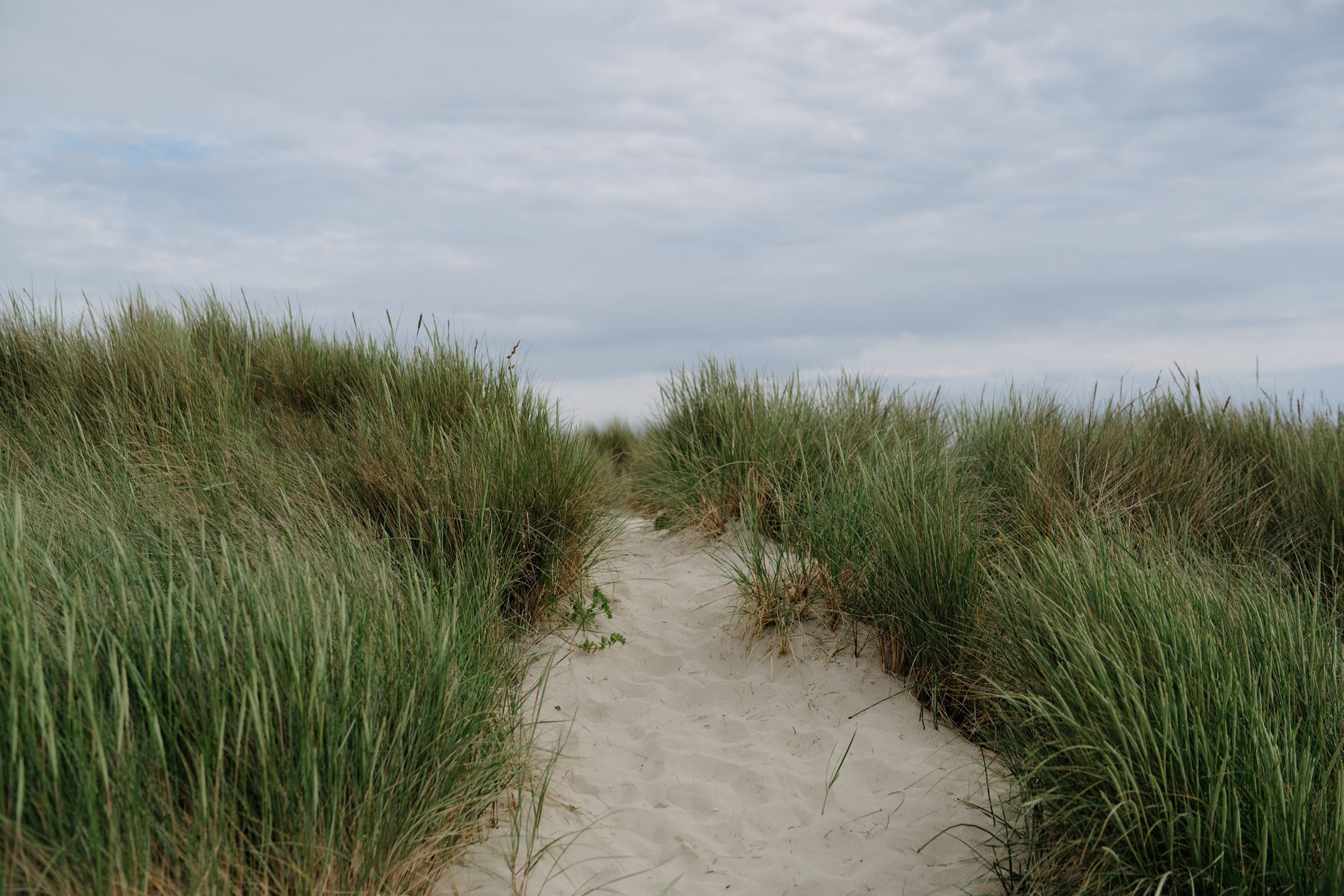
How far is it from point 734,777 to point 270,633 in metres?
2.09

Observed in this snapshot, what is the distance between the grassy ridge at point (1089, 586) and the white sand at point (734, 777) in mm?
260

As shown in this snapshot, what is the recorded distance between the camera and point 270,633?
7.38 feet

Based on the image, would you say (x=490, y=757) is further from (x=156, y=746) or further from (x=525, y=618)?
(x=525, y=618)

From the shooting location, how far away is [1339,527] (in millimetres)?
4988

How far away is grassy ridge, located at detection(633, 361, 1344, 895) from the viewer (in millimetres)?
2264

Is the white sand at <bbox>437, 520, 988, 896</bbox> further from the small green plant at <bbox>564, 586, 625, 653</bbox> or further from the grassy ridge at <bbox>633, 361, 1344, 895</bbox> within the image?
the grassy ridge at <bbox>633, 361, 1344, 895</bbox>

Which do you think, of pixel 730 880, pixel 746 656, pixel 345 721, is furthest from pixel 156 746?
pixel 746 656

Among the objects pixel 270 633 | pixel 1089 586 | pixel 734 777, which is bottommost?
pixel 734 777

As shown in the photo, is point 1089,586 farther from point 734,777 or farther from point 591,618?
point 591,618

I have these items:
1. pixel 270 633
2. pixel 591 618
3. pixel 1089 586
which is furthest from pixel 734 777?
pixel 270 633

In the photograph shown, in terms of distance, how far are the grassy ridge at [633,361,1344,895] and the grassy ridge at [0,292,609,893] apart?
142 cm

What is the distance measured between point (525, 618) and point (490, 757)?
1.62 m

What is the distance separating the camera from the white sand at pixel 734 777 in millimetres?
2881

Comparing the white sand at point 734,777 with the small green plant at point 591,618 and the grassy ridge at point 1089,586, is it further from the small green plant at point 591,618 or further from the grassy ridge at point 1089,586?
the grassy ridge at point 1089,586
